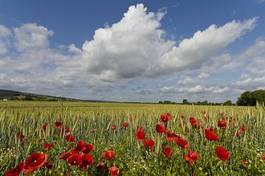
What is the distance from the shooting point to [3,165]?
4.67 meters

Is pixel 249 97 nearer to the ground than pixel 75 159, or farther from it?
farther from it

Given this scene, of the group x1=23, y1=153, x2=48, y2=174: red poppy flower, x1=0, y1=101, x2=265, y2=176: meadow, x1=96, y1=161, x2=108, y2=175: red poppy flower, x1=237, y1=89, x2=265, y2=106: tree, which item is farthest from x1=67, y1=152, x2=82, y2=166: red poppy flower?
x1=237, y1=89, x2=265, y2=106: tree

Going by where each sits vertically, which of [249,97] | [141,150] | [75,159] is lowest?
[141,150]

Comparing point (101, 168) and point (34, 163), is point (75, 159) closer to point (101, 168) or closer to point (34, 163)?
point (101, 168)

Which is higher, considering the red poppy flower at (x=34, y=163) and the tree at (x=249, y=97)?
the tree at (x=249, y=97)

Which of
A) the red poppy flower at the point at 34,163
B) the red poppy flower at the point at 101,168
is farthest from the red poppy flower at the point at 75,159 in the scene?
the red poppy flower at the point at 34,163

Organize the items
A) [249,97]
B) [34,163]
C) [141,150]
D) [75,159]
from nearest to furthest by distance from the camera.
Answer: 1. [34,163]
2. [75,159]
3. [141,150]
4. [249,97]

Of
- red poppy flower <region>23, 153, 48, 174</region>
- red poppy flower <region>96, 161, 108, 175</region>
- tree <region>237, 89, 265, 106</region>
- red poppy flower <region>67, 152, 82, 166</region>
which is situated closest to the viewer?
red poppy flower <region>23, 153, 48, 174</region>

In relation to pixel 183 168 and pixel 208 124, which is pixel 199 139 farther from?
pixel 183 168

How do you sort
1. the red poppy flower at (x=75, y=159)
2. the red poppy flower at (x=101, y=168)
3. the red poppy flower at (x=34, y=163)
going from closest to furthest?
the red poppy flower at (x=34, y=163) < the red poppy flower at (x=75, y=159) < the red poppy flower at (x=101, y=168)

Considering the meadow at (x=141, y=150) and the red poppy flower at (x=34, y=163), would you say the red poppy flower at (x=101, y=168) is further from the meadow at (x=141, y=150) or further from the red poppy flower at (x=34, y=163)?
the red poppy flower at (x=34, y=163)

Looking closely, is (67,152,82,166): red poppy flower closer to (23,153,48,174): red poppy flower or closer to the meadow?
the meadow

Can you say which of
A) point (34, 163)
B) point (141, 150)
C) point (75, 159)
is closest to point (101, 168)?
point (75, 159)

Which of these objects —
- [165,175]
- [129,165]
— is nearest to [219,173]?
[165,175]
